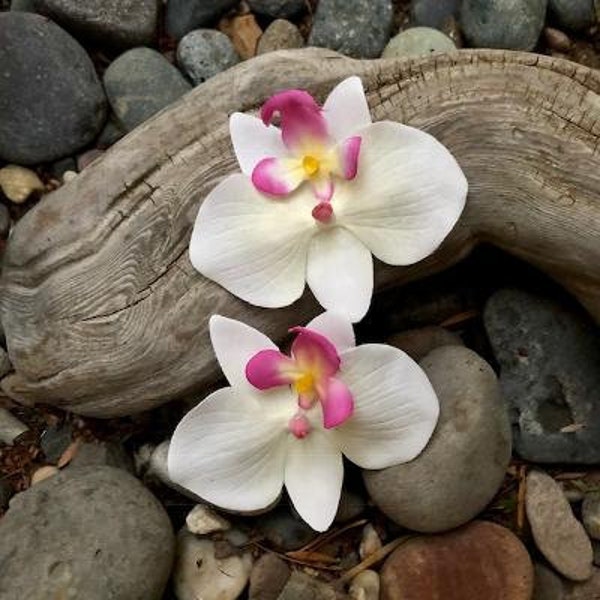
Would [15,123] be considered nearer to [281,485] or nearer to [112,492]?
[112,492]

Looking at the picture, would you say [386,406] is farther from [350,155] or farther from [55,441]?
[55,441]

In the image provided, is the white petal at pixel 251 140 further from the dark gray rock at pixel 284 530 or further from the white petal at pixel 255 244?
the dark gray rock at pixel 284 530

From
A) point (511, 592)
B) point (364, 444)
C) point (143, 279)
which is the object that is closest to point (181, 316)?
point (143, 279)

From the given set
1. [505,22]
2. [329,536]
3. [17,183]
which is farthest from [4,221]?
[505,22]

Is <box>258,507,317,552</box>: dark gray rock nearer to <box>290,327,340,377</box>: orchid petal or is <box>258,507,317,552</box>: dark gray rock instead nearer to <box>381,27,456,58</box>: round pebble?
<box>290,327,340,377</box>: orchid petal

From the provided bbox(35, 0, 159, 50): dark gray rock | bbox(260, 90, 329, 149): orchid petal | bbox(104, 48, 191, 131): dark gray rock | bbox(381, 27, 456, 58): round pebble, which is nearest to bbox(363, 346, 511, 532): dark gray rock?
bbox(260, 90, 329, 149): orchid petal
